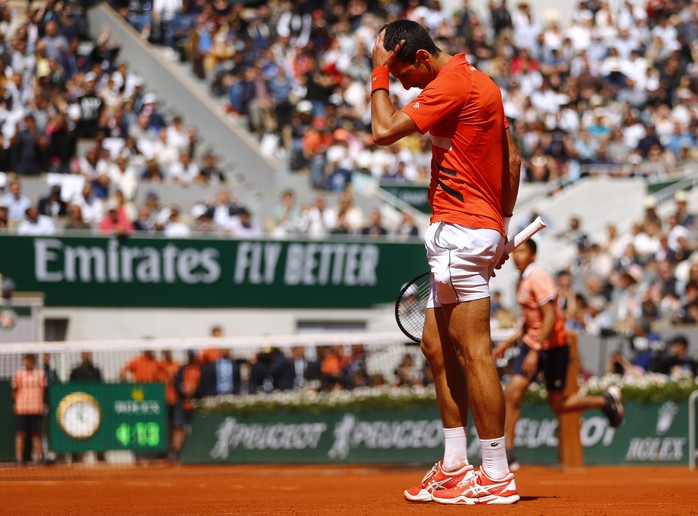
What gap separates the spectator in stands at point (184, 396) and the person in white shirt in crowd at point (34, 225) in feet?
15.0

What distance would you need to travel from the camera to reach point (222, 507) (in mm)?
7668

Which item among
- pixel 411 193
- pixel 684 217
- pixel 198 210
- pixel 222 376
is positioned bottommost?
pixel 222 376

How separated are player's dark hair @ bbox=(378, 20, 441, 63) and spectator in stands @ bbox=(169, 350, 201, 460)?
35.2 feet

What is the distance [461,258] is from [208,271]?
595 inches

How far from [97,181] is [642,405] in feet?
32.0

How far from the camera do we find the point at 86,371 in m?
17.1

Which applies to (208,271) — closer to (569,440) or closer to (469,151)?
(569,440)

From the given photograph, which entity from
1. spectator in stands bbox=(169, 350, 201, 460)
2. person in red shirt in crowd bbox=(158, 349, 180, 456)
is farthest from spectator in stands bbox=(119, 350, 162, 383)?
spectator in stands bbox=(169, 350, 201, 460)

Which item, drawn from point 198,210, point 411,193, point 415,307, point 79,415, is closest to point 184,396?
point 79,415

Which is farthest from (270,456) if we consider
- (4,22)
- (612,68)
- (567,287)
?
(612,68)

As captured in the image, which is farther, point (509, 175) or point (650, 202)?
point (650, 202)

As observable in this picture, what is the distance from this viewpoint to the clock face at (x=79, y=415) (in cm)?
1655

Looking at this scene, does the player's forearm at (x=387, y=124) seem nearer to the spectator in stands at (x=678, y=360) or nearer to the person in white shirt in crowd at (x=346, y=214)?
the spectator in stands at (x=678, y=360)

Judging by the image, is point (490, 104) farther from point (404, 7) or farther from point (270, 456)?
point (404, 7)
